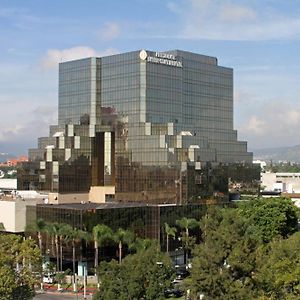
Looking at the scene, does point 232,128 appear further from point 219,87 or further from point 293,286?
point 293,286

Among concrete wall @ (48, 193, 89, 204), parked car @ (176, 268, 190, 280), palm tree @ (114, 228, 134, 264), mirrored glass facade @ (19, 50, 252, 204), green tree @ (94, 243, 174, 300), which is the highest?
mirrored glass facade @ (19, 50, 252, 204)

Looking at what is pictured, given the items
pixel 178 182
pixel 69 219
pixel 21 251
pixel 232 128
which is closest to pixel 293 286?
pixel 21 251

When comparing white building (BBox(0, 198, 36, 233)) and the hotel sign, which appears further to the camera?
the hotel sign

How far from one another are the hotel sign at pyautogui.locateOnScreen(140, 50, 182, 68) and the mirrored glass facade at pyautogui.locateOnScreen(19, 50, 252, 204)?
7.7 inches

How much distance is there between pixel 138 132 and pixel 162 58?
16.7 m

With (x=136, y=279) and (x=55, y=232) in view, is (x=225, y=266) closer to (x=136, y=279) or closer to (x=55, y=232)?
(x=136, y=279)

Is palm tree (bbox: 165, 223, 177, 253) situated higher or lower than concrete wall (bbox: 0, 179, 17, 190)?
lower

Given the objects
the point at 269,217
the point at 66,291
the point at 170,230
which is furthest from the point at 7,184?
the point at 66,291

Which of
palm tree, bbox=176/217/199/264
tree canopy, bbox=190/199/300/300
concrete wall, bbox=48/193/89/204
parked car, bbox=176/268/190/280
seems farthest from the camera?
concrete wall, bbox=48/193/89/204

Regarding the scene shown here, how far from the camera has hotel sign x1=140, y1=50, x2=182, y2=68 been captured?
131 metres

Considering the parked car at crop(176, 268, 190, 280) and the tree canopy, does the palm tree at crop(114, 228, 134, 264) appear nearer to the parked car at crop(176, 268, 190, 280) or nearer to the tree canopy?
the parked car at crop(176, 268, 190, 280)

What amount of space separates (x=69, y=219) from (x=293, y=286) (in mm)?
54497

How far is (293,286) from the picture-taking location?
2315 inches

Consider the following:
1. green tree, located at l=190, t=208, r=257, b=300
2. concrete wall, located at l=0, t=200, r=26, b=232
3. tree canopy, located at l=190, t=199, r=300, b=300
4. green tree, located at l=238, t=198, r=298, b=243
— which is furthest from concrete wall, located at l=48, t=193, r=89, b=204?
green tree, located at l=190, t=208, r=257, b=300
